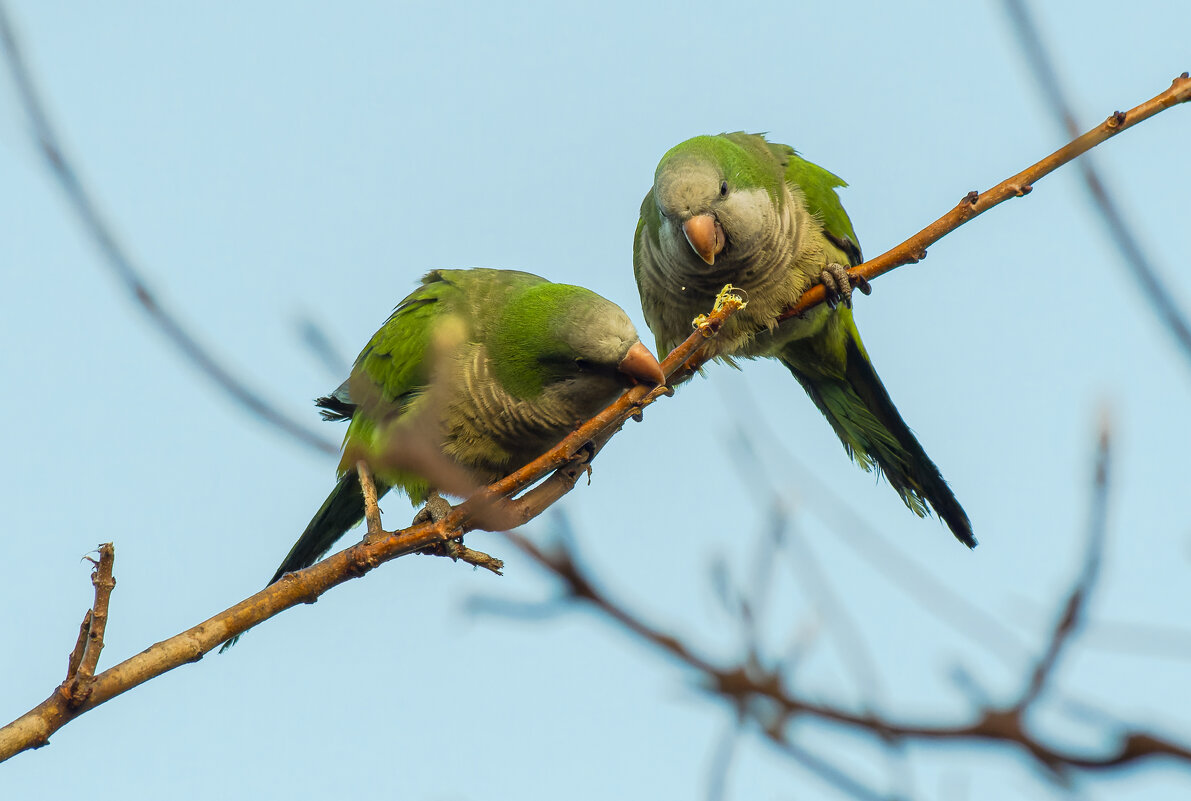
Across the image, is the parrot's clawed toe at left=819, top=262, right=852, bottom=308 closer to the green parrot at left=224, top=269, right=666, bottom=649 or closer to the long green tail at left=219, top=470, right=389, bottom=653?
the green parrot at left=224, top=269, right=666, bottom=649

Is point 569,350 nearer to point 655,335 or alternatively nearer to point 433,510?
point 433,510

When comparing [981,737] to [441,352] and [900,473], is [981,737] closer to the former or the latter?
[441,352]

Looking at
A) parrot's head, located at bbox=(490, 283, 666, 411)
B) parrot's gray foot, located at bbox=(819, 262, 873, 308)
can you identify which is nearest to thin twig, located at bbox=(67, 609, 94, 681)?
parrot's head, located at bbox=(490, 283, 666, 411)

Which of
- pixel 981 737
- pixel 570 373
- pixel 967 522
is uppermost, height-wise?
pixel 570 373

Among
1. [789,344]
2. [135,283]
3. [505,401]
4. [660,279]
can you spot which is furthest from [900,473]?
[135,283]

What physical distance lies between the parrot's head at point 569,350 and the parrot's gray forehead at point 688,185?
0.66 m

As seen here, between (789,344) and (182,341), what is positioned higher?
(182,341)

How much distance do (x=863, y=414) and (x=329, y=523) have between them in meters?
3.38

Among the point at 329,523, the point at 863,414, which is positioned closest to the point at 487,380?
the point at 329,523

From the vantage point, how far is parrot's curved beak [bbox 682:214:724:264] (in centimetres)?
561

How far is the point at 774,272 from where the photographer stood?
5.94 metres

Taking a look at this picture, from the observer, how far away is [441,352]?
5805 mm

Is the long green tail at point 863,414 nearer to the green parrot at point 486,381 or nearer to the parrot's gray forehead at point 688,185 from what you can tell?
the parrot's gray forehead at point 688,185

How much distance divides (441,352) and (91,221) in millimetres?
3829
